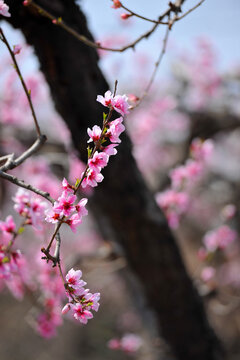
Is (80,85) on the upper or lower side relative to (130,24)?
lower

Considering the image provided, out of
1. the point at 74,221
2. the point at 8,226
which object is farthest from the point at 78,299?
the point at 8,226

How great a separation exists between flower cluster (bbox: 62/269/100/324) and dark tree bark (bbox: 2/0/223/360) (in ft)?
2.52

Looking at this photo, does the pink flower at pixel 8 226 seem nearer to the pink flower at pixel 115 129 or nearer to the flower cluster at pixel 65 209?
the flower cluster at pixel 65 209

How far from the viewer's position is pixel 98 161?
85 centimetres

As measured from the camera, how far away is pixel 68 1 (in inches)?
55.2

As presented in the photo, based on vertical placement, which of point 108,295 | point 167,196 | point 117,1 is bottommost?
point 117,1

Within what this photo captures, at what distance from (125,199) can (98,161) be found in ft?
Answer: 2.77

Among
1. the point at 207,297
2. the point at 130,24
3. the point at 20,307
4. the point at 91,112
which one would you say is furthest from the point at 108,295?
the point at 91,112

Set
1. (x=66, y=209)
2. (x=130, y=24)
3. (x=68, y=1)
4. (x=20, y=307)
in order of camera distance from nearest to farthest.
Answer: (x=66, y=209)
(x=68, y=1)
(x=130, y=24)
(x=20, y=307)

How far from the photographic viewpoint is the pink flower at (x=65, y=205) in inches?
33.4

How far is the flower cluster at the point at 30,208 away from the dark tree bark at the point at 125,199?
19.4 inches

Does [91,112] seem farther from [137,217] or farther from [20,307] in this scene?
[20,307]

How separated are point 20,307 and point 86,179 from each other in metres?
6.65

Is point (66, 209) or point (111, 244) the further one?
point (111, 244)
